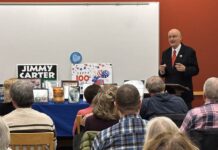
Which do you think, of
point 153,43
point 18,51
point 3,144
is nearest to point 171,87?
point 153,43

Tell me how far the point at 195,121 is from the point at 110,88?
72cm

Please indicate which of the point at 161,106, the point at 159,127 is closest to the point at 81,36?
the point at 161,106

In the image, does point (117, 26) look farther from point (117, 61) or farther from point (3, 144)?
point (3, 144)

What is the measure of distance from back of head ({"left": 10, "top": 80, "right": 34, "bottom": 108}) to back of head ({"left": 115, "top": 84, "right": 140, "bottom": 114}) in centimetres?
87

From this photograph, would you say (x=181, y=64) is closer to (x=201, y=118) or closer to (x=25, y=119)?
(x=201, y=118)

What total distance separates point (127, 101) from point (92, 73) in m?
3.91

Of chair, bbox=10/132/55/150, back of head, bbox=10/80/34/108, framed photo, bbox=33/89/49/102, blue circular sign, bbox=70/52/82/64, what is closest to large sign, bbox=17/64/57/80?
blue circular sign, bbox=70/52/82/64

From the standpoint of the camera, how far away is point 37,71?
7.07 m

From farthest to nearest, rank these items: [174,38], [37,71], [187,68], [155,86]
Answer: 1. [37,71]
2. [174,38]
3. [187,68]
4. [155,86]

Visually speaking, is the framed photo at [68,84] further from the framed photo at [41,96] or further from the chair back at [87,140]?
the chair back at [87,140]

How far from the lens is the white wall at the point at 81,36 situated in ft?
23.6

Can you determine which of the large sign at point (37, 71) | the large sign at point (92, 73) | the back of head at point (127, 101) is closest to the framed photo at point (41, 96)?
the large sign at point (37, 71)

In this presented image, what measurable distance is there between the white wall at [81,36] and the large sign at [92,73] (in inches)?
3.3

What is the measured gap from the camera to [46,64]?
7.16 m
